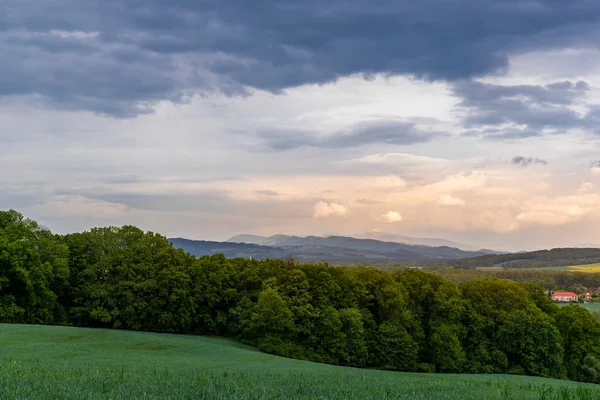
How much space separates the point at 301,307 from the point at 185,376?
49002 mm

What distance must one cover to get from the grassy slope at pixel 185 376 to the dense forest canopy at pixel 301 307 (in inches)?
552

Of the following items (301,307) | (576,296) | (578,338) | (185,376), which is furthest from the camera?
(576,296)

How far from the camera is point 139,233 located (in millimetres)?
80562

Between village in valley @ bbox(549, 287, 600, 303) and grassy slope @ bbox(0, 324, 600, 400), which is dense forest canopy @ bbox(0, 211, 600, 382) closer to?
grassy slope @ bbox(0, 324, 600, 400)

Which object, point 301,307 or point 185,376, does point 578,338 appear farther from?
point 185,376

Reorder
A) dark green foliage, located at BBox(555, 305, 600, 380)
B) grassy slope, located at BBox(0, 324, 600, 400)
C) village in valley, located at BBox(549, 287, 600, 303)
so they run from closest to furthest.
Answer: grassy slope, located at BBox(0, 324, 600, 400) → dark green foliage, located at BBox(555, 305, 600, 380) → village in valley, located at BBox(549, 287, 600, 303)

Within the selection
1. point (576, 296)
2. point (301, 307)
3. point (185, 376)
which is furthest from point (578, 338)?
point (576, 296)

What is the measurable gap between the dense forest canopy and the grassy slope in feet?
46.0

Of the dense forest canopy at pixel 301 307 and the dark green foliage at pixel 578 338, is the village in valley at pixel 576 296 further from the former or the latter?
the dense forest canopy at pixel 301 307

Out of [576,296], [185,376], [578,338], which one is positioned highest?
[185,376]

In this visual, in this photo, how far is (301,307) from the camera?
66.7m

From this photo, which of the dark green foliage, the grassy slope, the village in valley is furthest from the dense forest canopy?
the village in valley

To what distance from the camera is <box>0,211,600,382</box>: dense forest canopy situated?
212ft

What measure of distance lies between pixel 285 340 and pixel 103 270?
31543 mm
